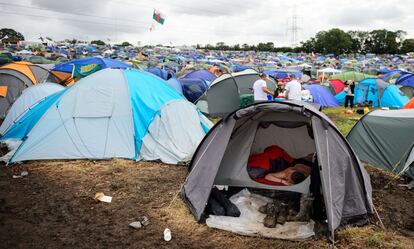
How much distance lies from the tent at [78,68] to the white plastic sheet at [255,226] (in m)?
13.5

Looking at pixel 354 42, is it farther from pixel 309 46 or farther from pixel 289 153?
pixel 289 153

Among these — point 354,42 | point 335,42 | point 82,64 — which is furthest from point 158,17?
point 354,42

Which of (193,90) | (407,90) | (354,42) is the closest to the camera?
(193,90)

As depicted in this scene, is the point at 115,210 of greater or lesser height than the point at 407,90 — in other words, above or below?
below

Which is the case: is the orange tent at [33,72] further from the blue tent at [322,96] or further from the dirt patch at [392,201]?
the dirt patch at [392,201]

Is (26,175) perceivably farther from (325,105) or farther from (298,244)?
(325,105)

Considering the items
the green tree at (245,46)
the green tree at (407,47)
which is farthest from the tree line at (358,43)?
the green tree at (245,46)

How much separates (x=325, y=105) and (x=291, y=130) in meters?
12.2

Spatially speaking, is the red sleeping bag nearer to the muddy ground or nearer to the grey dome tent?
the grey dome tent

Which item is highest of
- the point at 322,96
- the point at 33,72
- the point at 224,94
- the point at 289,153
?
the point at 33,72

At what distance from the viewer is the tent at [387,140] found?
7852mm

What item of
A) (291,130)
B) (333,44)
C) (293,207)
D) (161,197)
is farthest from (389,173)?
(333,44)

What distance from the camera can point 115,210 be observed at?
598 centimetres

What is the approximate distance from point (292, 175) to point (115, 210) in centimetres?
322
